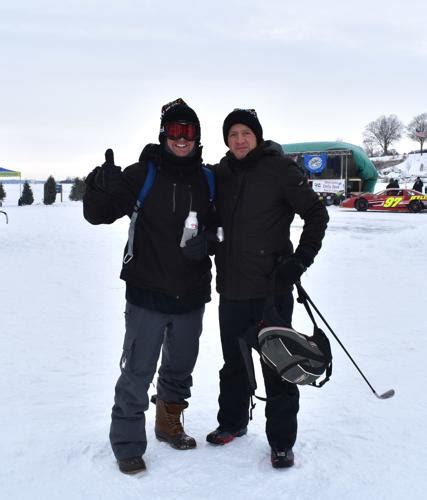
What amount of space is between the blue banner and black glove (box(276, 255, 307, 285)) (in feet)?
106

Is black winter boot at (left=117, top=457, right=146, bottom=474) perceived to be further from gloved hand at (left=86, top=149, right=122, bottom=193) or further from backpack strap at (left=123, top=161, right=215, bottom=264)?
gloved hand at (left=86, top=149, right=122, bottom=193)

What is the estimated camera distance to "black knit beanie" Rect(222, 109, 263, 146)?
2865 mm

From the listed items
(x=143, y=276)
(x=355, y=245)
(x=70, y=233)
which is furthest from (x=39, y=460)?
(x=70, y=233)

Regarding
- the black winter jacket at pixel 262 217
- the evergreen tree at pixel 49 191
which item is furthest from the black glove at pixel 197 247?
the evergreen tree at pixel 49 191

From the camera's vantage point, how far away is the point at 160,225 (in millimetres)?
2787

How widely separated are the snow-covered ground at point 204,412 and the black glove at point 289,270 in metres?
0.99

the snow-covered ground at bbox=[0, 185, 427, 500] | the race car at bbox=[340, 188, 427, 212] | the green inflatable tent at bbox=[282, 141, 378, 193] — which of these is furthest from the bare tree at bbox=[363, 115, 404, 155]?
the snow-covered ground at bbox=[0, 185, 427, 500]

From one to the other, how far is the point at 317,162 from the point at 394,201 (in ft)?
38.3

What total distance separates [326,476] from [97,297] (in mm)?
4607

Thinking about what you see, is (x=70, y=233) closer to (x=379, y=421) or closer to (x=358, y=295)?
(x=358, y=295)

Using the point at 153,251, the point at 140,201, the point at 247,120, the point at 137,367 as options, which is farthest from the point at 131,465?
the point at 247,120

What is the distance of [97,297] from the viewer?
6.80 meters

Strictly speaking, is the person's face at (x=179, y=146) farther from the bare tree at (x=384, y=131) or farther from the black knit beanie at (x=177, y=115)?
the bare tree at (x=384, y=131)

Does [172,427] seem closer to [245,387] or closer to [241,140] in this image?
[245,387]
